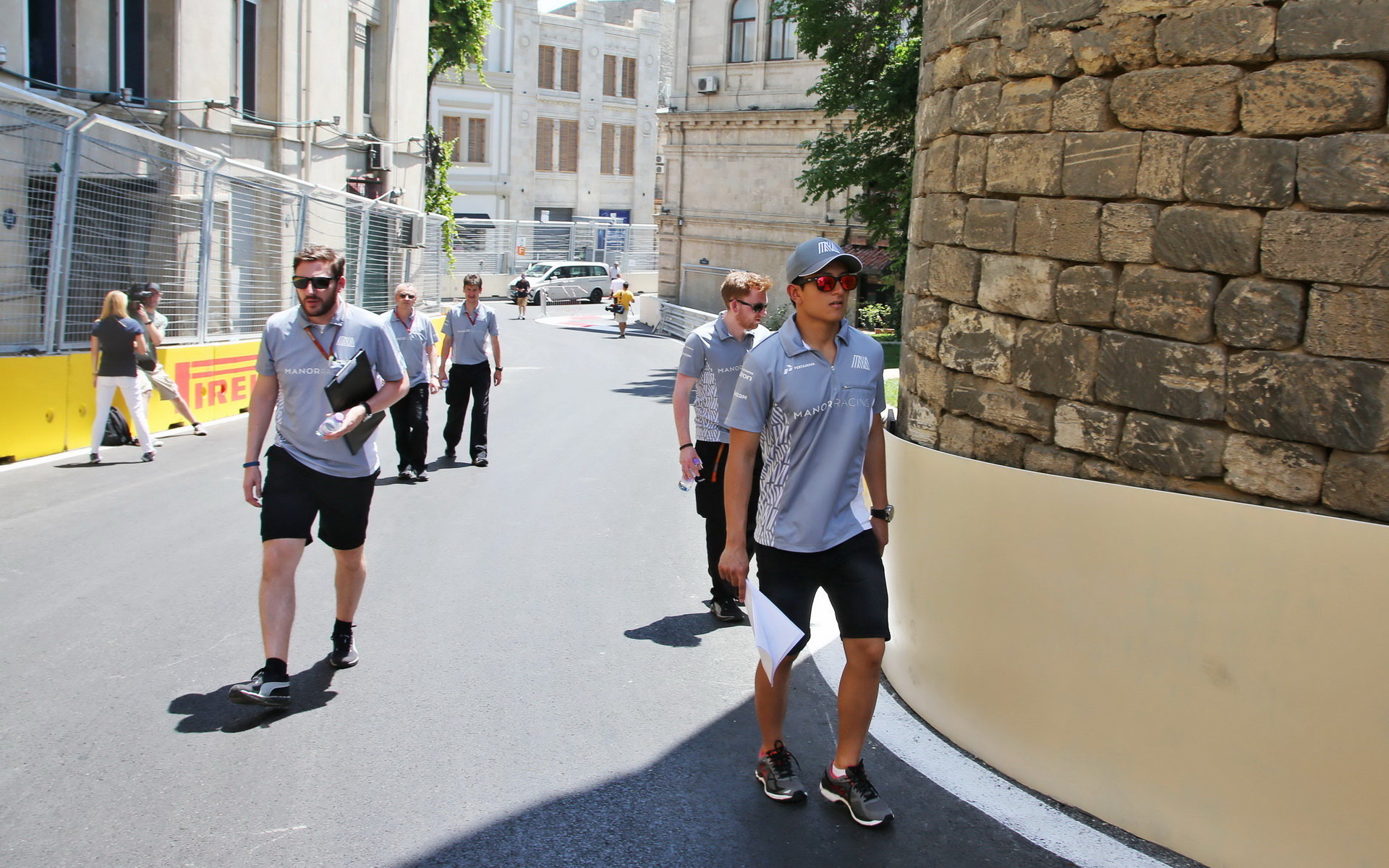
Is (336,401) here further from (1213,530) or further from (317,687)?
(1213,530)

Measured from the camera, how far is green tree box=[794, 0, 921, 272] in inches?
936

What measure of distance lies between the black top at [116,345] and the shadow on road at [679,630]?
6.78m

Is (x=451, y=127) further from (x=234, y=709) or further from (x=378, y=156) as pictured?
(x=234, y=709)

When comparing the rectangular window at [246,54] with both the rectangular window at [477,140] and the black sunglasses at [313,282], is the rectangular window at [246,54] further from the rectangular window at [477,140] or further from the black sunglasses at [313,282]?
the rectangular window at [477,140]

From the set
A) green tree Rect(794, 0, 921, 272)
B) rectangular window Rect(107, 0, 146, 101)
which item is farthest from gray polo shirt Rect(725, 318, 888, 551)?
green tree Rect(794, 0, 921, 272)

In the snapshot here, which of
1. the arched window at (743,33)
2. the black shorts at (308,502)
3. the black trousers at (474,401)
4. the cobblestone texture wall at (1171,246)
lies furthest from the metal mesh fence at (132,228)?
the arched window at (743,33)

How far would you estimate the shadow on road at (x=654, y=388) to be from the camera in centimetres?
1933

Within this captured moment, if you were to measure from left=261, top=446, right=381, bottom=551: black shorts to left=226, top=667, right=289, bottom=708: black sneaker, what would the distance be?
0.58m

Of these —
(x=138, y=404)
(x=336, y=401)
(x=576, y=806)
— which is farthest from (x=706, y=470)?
(x=138, y=404)

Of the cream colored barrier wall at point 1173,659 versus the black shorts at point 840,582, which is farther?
the black shorts at point 840,582

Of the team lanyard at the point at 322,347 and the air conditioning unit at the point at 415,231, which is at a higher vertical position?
the air conditioning unit at the point at 415,231

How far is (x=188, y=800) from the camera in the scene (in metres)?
4.12

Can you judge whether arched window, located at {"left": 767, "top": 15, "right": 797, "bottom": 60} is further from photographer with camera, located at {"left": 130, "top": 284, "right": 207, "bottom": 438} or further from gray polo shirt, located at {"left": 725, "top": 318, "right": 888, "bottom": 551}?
gray polo shirt, located at {"left": 725, "top": 318, "right": 888, "bottom": 551}

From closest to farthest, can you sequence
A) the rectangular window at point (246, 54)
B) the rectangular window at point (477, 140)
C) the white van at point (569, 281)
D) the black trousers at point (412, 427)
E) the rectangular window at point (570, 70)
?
the black trousers at point (412, 427) → the rectangular window at point (246, 54) → the white van at point (569, 281) → the rectangular window at point (477, 140) → the rectangular window at point (570, 70)
